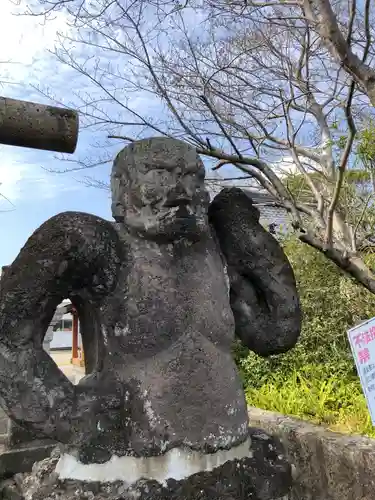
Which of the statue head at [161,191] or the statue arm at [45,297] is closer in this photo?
the statue arm at [45,297]

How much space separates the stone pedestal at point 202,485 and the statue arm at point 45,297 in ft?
0.55

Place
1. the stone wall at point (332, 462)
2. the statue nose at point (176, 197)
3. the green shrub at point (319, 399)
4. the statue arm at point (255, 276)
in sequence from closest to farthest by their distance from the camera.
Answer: the statue nose at point (176, 197)
the statue arm at point (255, 276)
the stone wall at point (332, 462)
the green shrub at point (319, 399)

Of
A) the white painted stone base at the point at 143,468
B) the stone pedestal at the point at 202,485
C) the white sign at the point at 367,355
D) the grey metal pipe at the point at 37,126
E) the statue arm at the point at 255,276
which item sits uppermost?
the grey metal pipe at the point at 37,126

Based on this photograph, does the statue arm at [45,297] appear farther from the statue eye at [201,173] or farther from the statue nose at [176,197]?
the statue eye at [201,173]

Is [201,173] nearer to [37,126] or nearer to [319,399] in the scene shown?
[37,126]

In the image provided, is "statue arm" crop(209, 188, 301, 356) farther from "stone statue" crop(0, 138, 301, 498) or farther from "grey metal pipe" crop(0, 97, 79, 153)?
"grey metal pipe" crop(0, 97, 79, 153)

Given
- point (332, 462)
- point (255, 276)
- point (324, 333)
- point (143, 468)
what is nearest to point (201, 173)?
point (255, 276)

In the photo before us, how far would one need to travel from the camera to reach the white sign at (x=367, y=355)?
2.05 metres

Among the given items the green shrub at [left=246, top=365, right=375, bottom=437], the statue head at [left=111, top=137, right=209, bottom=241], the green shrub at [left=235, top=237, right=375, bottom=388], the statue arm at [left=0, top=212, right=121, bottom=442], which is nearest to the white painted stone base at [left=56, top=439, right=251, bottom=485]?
the statue arm at [left=0, top=212, right=121, bottom=442]

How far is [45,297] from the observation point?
159 centimetres

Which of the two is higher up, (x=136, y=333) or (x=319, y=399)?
(x=136, y=333)

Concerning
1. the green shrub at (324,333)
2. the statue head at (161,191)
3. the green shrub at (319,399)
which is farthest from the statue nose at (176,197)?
the green shrub at (324,333)

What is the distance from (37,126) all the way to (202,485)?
114cm

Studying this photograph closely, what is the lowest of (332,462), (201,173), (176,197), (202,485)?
(332,462)
